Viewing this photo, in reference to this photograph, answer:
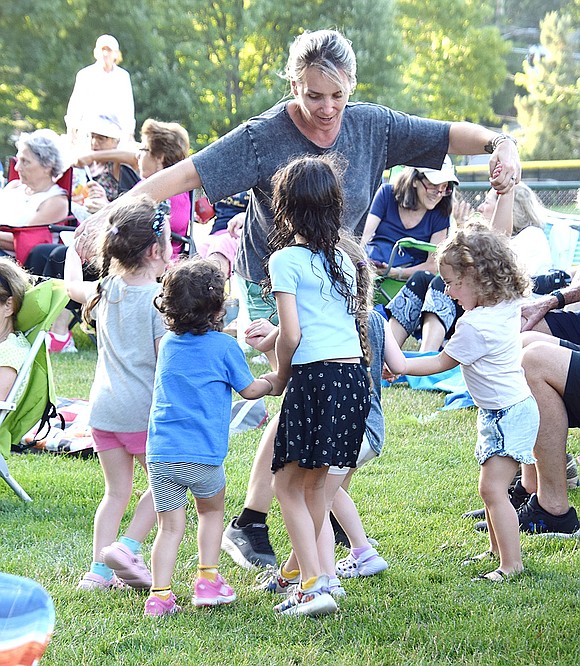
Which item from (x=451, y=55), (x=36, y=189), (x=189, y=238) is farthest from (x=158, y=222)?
(x=451, y=55)

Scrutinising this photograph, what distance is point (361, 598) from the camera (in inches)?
134

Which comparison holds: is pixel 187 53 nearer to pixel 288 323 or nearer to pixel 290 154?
Answer: pixel 290 154

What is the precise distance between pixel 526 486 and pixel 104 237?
2.28m

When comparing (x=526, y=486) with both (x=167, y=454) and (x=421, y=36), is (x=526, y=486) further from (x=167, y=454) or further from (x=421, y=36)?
(x=421, y=36)

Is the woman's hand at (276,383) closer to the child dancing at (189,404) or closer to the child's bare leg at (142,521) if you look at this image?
the child dancing at (189,404)

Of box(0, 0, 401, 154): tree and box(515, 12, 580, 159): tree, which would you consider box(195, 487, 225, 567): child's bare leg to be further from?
box(515, 12, 580, 159): tree

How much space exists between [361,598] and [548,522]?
1151mm

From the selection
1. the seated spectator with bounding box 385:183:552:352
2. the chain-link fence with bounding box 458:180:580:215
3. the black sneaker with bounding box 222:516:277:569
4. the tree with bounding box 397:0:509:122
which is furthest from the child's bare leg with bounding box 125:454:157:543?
the tree with bounding box 397:0:509:122

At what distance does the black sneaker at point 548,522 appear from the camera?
4148 mm

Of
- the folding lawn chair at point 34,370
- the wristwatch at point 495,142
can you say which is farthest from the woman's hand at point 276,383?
the folding lawn chair at point 34,370

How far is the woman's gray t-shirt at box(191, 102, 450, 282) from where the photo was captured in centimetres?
366

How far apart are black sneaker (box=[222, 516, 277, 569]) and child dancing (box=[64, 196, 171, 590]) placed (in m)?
0.43

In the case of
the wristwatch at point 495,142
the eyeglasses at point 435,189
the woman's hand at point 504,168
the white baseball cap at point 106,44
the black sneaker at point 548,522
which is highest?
the white baseball cap at point 106,44

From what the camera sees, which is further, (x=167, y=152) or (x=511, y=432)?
(x=167, y=152)
